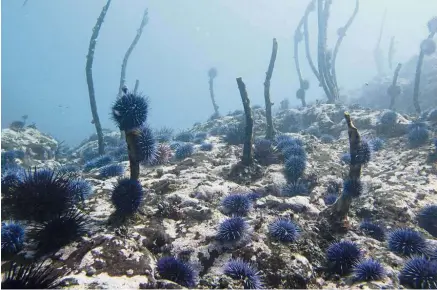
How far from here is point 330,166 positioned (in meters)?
12.3

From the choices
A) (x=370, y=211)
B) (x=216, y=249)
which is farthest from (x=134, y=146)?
(x=370, y=211)

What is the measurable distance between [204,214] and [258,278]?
98.4 inches

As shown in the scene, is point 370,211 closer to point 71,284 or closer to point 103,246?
point 103,246

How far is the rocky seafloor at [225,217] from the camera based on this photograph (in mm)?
5176

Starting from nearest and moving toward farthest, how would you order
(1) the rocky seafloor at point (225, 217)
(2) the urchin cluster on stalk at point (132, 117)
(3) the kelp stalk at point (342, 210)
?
(1) the rocky seafloor at point (225, 217) → (2) the urchin cluster on stalk at point (132, 117) → (3) the kelp stalk at point (342, 210)

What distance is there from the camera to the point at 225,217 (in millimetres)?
7379

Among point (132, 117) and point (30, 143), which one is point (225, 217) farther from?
point (30, 143)

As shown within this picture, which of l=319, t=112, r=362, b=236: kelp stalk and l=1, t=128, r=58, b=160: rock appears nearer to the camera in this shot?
l=319, t=112, r=362, b=236: kelp stalk

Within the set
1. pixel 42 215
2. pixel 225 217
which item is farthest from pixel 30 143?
pixel 225 217

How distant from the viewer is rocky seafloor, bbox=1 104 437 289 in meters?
5.18

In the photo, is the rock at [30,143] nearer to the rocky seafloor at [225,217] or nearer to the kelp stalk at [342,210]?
the rocky seafloor at [225,217]

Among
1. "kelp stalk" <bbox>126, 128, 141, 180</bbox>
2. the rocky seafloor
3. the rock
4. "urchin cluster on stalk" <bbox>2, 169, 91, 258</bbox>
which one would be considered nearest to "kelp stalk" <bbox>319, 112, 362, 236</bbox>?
the rocky seafloor

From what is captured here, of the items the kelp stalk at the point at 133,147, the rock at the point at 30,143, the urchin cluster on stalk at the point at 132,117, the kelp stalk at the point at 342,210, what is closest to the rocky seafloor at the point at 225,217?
the kelp stalk at the point at 342,210

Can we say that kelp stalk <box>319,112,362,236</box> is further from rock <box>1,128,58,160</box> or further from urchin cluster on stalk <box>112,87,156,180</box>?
rock <box>1,128,58,160</box>
